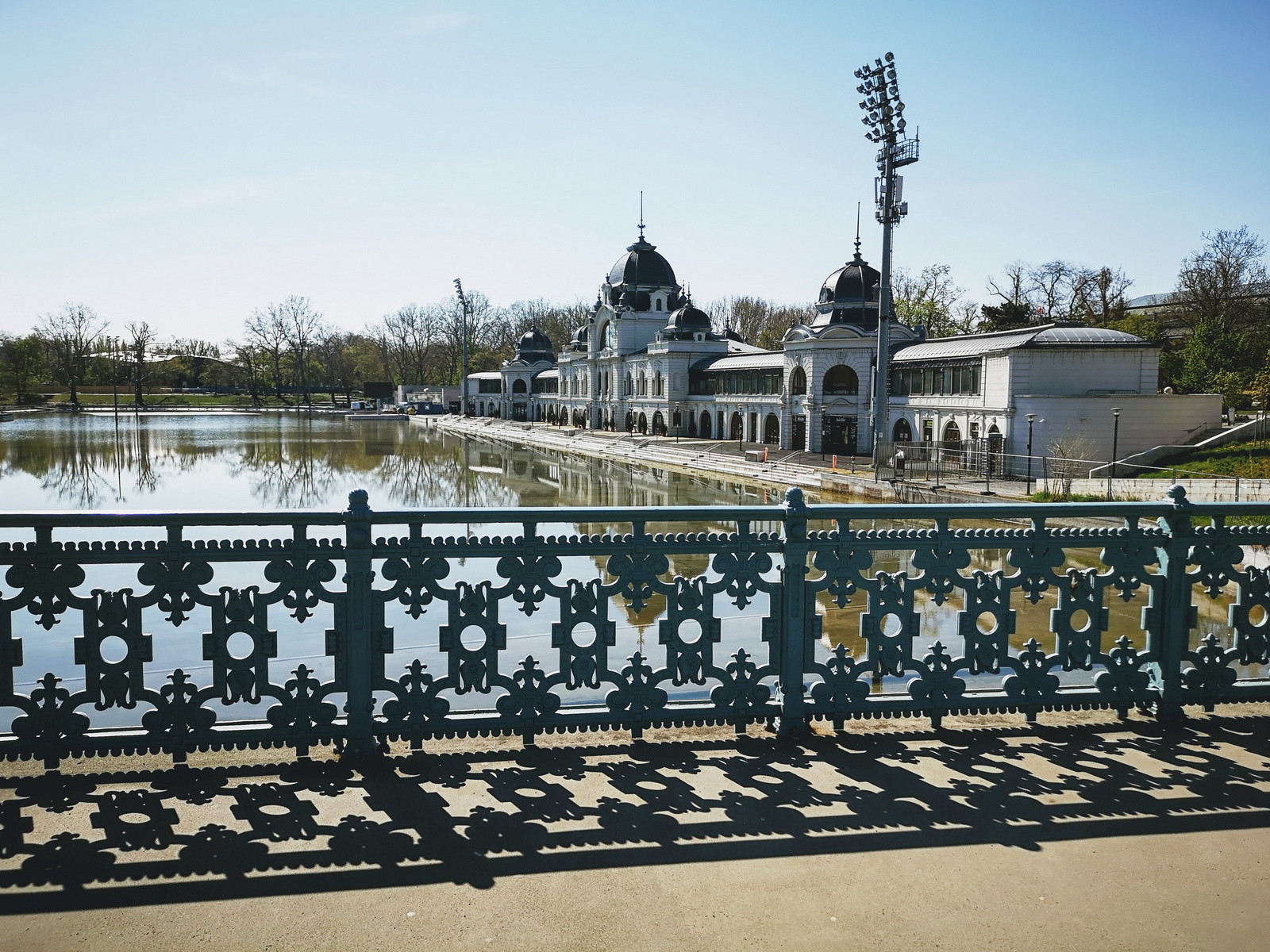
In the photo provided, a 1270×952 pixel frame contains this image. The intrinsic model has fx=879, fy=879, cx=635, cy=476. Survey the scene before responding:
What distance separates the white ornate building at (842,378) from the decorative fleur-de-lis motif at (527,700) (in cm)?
2964

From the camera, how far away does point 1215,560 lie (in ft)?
14.7

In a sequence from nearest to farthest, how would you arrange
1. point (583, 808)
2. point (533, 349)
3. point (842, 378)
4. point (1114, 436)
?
1. point (583, 808)
2. point (1114, 436)
3. point (842, 378)
4. point (533, 349)

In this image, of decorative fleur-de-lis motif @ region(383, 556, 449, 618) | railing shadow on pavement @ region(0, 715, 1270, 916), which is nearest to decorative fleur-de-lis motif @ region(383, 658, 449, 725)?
railing shadow on pavement @ region(0, 715, 1270, 916)

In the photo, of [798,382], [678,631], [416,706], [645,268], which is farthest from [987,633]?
[645,268]

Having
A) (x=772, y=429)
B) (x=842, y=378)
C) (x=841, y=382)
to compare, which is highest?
(x=842, y=378)

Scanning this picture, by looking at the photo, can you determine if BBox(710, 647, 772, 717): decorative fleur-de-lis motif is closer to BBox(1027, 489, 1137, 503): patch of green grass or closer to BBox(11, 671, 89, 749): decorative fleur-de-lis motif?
BBox(11, 671, 89, 749): decorative fleur-de-lis motif

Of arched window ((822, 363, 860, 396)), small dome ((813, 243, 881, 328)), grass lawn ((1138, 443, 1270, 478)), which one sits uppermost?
small dome ((813, 243, 881, 328))

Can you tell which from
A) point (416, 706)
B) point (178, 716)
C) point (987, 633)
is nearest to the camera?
point (178, 716)

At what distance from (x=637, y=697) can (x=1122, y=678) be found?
2524 millimetres

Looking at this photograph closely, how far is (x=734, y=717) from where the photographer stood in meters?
4.25

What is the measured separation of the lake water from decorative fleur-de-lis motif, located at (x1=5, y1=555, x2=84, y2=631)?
8.29ft

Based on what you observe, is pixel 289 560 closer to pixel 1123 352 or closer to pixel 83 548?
pixel 83 548

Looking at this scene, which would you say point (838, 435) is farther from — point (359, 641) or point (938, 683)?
point (359, 641)

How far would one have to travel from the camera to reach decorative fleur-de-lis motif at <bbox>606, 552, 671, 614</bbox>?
4.12 m
